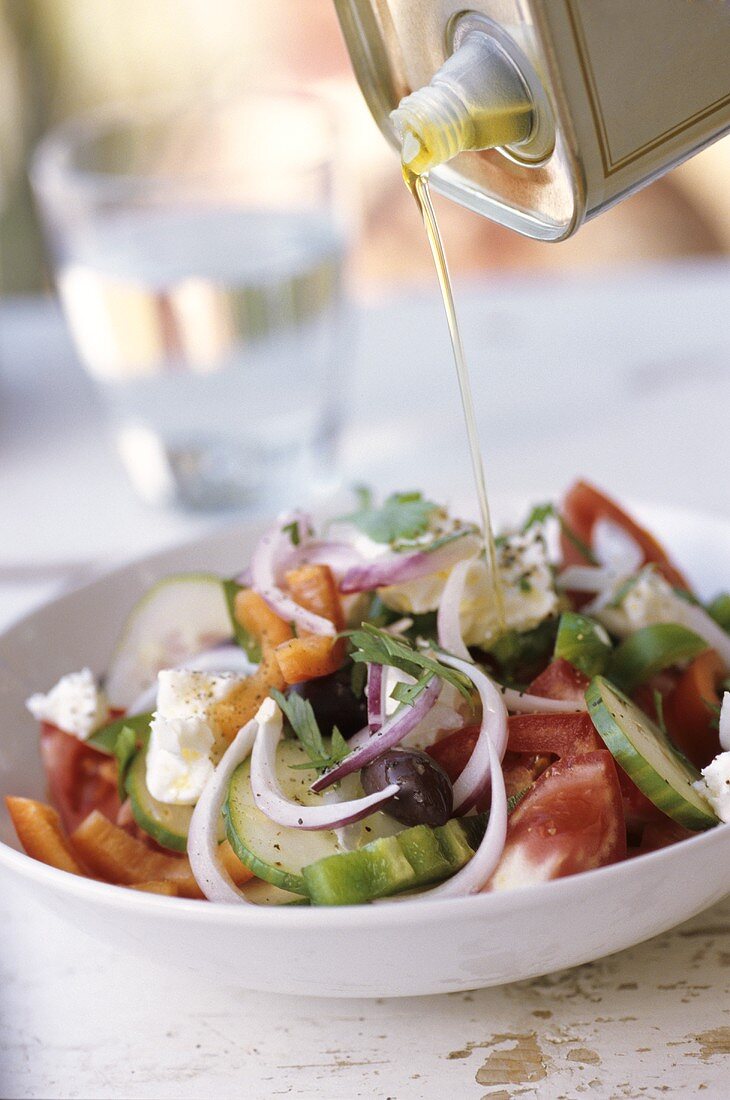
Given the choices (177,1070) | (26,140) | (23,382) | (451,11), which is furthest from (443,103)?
(26,140)

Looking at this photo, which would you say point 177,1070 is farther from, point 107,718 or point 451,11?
point 451,11

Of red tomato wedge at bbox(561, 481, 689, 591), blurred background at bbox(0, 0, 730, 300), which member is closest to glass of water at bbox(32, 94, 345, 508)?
red tomato wedge at bbox(561, 481, 689, 591)

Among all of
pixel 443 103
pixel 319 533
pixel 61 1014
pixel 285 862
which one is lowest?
pixel 61 1014

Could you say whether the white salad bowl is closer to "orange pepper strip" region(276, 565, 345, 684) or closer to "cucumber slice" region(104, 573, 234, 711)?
"orange pepper strip" region(276, 565, 345, 684)

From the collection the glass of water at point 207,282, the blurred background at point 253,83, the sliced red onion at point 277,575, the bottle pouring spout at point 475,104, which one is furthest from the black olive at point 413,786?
the blurred background at point 253,83

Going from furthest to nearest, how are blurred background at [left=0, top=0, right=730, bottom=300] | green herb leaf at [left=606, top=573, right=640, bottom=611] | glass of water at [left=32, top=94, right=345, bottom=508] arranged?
blurred background at [left=0, top=0, right=730, bottom=300]
glass of water at [left=32, top=94, right=345, bottom=508]
green herb leaf at [left=606, top=573, right=640, bottom=611]

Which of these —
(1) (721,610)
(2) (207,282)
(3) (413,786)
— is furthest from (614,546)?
(2) (207,282)
